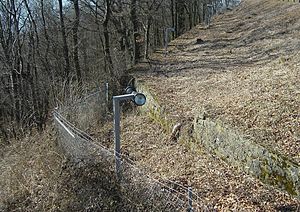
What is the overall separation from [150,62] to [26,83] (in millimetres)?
9710

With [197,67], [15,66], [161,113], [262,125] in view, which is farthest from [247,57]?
[15,66]

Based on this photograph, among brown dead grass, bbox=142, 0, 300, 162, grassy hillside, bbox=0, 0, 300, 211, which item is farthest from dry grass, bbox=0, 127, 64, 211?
brown dead grass, bbox=142, 0, 300, 162

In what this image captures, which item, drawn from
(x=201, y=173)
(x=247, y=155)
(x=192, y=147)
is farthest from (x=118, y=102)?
(x=192, y=147)

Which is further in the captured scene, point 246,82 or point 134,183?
point 246,82

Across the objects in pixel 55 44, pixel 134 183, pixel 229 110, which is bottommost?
pixel 134 183

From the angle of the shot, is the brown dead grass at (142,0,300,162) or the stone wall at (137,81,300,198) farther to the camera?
the brown dead grass at (142,0,300,162)

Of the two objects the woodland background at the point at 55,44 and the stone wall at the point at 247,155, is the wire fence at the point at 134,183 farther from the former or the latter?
the woodland background at the point at 55,44

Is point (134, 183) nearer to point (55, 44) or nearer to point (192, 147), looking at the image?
point (192, 147)

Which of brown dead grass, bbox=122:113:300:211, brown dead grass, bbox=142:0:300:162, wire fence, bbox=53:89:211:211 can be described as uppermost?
brown dead grass, bbox=142:0:300:162

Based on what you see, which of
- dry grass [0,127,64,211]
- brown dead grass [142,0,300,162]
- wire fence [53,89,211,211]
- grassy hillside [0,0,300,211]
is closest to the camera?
wire fence [53,89,211,211]

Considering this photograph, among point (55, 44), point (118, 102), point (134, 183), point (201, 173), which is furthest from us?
point (55, 44)

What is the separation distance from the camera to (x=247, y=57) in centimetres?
1409

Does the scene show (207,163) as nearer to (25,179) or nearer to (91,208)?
(91,208)

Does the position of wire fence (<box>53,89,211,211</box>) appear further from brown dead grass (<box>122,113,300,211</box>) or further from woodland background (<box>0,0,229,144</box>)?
woodland background (<box>0,0,229,144</box>)
